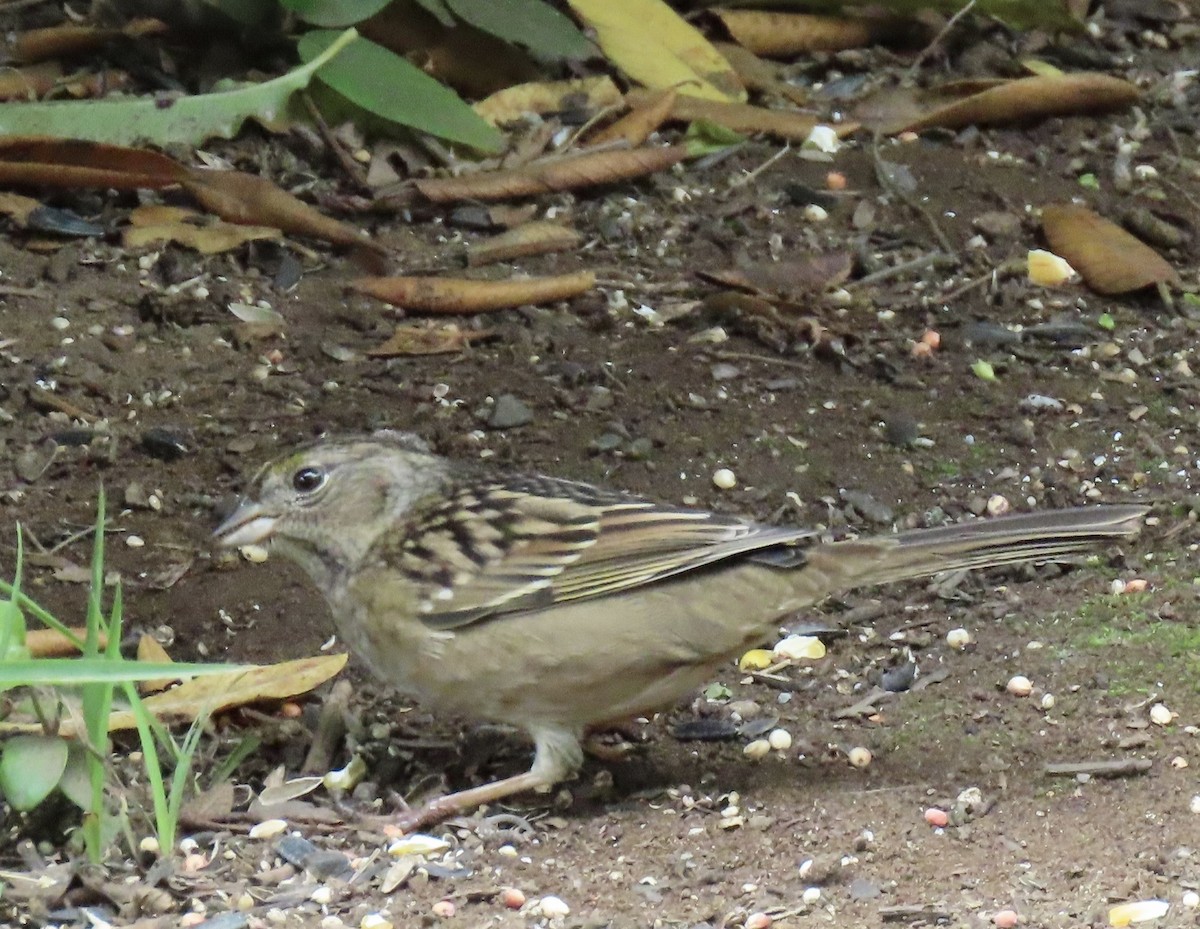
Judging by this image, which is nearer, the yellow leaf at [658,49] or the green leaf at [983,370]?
the green leaf at [983,370]

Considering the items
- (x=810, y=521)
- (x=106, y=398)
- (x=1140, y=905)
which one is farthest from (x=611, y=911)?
(x=106, y=398)

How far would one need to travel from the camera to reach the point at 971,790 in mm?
3471

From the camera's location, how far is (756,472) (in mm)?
4695

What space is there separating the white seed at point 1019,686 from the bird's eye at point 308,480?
1505 millimetres

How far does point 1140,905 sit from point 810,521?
179 cm

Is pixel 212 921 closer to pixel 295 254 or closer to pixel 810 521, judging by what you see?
pixel 810 521

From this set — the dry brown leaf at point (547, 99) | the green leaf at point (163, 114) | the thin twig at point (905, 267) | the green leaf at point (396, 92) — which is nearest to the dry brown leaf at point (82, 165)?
the green leaf at point (163, 114)

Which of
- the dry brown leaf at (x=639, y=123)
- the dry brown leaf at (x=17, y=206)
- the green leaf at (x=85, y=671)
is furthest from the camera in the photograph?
the dry brown leaf at (x=639, y=123)

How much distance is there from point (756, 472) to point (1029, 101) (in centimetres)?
241

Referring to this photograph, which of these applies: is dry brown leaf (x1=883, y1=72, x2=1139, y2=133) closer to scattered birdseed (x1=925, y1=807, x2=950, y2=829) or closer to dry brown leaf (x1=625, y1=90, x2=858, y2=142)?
dry brown leaf (x1=625, y1=90, x2=858, y2=142)

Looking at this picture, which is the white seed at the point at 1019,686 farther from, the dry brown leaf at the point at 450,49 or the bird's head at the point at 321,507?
the dry brown leaf at the point at 450,49

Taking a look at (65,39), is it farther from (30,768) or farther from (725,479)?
(30,768)

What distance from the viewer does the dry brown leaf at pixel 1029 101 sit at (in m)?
6.36

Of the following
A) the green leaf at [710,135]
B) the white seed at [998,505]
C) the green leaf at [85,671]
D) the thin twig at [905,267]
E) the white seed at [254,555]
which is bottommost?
the white seed at [254,555]
